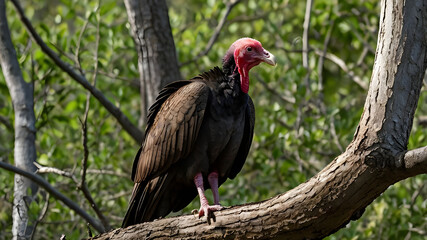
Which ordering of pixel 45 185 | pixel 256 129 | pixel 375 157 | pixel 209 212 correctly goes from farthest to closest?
pixel 256 129 → pixel 45 185 → pixel 209 212 → pixel 375 157

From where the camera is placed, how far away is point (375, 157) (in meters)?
3.29

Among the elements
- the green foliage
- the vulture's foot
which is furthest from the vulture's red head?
the green foliage

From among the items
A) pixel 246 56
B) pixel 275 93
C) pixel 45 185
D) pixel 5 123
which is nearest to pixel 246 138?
pixel 246 56

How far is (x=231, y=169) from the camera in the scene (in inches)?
208

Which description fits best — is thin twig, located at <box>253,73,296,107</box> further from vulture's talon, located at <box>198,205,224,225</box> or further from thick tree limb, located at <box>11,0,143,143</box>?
vulture's talon, located at <box>198,205,224,225</box>

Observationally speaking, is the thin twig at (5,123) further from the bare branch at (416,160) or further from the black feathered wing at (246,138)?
the bare branch at (416,160)

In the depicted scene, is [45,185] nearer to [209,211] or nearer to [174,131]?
[174,131]

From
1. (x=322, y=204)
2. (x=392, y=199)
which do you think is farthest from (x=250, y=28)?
(x=322, y=204)

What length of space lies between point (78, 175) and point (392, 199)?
324 centimetres

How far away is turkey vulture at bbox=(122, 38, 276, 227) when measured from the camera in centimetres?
466

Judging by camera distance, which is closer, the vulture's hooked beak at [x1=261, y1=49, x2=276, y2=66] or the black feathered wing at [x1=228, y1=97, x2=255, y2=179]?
the vulture's hooked beak at [x1=261, y1=49, x2=276, y2=66]

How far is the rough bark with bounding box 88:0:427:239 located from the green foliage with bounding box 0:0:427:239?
7.34 feet

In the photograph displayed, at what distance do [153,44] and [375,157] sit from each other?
3.11 meters

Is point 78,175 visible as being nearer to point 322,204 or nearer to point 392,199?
point 392,199
